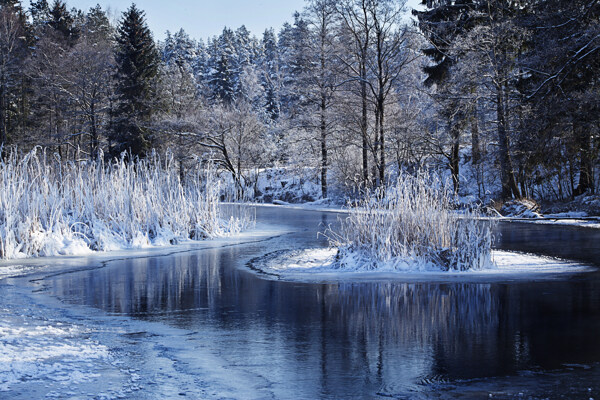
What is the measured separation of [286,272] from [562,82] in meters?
15.0

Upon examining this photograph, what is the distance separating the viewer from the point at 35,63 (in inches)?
1487

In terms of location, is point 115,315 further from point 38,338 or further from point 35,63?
point 35,63

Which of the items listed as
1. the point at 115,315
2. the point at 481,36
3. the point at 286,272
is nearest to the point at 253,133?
the point at 481,36

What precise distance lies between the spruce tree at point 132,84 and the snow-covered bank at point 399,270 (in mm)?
28413

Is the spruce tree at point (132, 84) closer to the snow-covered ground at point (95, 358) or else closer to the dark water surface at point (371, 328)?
the dark water surface at point (371, 328)

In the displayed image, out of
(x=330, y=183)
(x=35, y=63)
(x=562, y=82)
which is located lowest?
(x=330, y=183)

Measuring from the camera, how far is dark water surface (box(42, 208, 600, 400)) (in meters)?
4.18

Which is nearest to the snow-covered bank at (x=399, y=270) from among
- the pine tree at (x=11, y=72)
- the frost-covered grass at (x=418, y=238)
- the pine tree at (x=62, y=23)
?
the frost-covered grass at (x=418, y=238)

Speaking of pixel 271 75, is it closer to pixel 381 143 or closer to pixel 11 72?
pixel 11 72

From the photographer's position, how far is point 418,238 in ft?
31.0

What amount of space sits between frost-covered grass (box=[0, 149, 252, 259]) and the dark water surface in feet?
7.37

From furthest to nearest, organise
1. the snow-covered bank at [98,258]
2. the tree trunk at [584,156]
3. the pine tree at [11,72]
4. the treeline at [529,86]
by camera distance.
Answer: the pine tree at [11,72]
the tree trunk at [584,156]
the treeline at [529,86]
the snow-covered bank at [98,258]

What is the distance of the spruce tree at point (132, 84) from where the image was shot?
120 ft

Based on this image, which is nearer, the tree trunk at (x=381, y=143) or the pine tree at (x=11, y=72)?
the tree trunk at (x=381, y=143)
